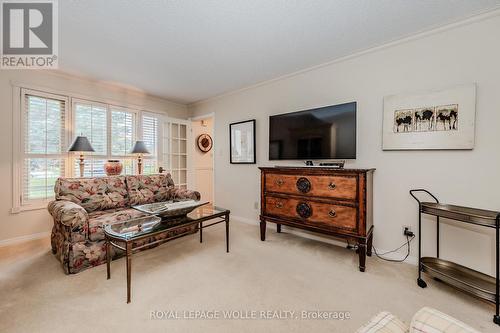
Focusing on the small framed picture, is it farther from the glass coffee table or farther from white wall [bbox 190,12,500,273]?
the glass coffee table

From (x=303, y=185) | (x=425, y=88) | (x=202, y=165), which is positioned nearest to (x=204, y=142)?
(x=202, y=165)

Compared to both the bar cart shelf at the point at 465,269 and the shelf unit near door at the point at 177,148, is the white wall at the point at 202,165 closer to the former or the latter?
the shelf unit near door at the point at 177,148

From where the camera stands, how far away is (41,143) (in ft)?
10.3

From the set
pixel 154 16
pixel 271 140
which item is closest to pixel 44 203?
pixel 154 16

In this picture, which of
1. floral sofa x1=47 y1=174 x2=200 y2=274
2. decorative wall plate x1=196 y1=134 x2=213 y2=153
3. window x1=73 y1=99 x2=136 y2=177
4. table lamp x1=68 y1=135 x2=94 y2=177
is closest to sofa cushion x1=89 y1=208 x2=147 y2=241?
floral sofa x1=47 y1=174 x2=200 y2=274

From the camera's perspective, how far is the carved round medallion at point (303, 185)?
2520 mm

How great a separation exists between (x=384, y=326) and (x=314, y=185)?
1790 millimetres

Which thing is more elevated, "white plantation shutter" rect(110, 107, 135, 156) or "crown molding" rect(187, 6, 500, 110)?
"crown molding" rect(187, 6, 500, 110)

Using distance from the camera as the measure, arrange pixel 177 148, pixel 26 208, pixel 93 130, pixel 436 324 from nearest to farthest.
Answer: pixel 436 324
pixel 26 208
pixel 93 130
pixel 177 148

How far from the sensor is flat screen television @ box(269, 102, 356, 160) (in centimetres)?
253

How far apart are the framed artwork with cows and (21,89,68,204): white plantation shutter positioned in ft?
14.8

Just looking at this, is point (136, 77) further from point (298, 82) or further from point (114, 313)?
point (114, 313)

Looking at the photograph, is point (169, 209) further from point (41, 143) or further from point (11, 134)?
point (11, 134)

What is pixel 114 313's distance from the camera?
1549mm
